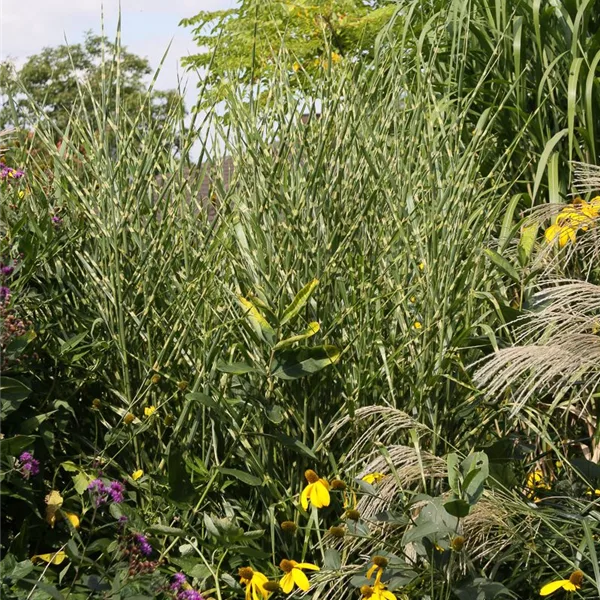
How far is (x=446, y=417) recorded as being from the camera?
265 cm

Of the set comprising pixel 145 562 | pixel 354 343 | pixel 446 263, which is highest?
pixel 446 263

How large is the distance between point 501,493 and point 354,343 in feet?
1.91

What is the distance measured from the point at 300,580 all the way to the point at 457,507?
439 millimetres

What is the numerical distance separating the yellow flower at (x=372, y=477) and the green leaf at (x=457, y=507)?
0.37 m

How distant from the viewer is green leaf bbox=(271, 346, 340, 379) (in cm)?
234

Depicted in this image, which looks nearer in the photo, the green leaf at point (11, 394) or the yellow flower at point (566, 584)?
the yellow flower at point (566, 584)

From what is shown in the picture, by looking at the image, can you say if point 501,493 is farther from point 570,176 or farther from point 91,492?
point 570,176

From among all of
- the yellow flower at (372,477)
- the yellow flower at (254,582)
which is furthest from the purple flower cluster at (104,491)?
the yellow flower at (372,477)

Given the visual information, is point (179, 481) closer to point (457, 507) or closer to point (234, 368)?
point (234, 368)

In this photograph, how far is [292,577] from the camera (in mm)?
2176

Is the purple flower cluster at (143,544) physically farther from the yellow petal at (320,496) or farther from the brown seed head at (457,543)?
the brown seed head at (457,543)

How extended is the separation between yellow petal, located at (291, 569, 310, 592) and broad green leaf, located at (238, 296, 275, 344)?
0.56m

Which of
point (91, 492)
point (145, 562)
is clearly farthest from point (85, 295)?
point (145, 562)

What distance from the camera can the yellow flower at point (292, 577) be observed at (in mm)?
2150
